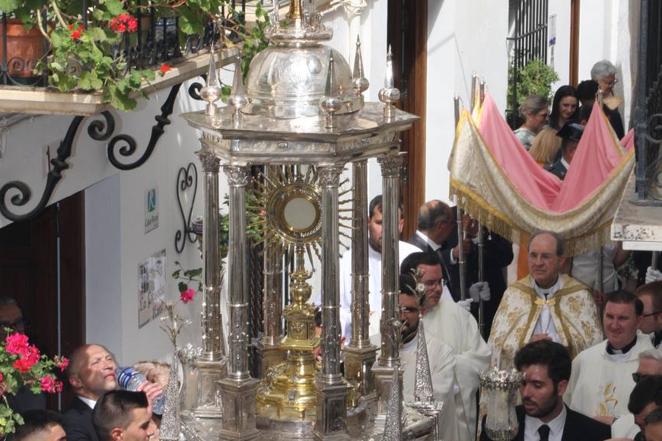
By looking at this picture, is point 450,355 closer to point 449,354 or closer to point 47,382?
point 449,354

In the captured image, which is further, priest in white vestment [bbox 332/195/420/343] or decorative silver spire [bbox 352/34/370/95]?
priest in white vestment [bbox 332/195/420/343]

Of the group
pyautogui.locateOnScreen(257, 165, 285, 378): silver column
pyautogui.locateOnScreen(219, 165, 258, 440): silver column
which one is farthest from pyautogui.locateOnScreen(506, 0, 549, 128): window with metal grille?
pyautogui.locateOnScreen(219, 165, 258, 440): silver column

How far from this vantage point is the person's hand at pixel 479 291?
1372cm

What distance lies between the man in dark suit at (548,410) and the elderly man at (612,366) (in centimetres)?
101

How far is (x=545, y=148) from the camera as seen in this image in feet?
51.1

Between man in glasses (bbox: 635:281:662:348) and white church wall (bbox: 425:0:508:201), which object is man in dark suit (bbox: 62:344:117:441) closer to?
man in glasses (bbox: 635:281:662:348)

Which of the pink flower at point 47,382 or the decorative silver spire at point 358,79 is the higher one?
the decorative silver spire at point 358,79

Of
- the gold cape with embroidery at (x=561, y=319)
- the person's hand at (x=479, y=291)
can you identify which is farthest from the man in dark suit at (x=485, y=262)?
the gold cape with embroidery at (x=561, y=319)

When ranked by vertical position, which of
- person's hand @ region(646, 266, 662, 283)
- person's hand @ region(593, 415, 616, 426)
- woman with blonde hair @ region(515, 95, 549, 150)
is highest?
woman with blonde hair @ region(515, 95, 549, 150)

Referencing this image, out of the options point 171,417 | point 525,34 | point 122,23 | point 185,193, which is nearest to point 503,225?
point 185,193

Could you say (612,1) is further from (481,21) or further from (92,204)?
(92,204)

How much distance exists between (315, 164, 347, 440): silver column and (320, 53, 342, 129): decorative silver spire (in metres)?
0.19

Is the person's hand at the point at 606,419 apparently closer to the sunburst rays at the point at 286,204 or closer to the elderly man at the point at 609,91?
the sunburst rays at the point at 286,204

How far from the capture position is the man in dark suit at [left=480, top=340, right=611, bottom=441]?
10297 mm
